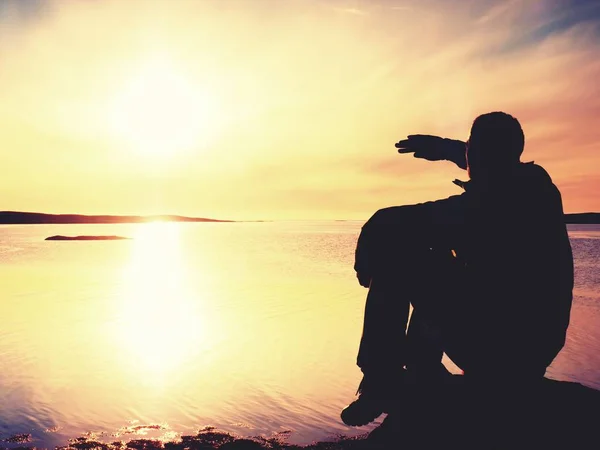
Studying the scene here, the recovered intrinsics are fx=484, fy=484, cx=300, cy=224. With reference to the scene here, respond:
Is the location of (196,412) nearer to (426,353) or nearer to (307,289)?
(426,353)

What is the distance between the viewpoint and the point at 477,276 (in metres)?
3.60

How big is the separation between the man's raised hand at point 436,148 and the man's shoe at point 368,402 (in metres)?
2.06

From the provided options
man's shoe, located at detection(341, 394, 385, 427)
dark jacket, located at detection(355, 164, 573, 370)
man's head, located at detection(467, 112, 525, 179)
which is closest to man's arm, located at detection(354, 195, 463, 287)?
dark jacket, located at detection(355, 164, 573, 370)

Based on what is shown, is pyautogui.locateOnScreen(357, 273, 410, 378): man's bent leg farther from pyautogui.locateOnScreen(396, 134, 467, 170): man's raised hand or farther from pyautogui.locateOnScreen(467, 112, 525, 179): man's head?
pyautogui.locateOnScreen(396, 134, 467, 170): man's raised hand

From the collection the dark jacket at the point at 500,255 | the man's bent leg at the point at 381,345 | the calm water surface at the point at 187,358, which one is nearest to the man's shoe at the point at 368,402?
the man's bent leg at the point at 381,345

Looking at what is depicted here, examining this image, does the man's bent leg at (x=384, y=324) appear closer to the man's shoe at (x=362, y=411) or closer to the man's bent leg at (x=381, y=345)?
the man's bent leg at (x=381, y=345)

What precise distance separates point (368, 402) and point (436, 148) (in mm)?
2343

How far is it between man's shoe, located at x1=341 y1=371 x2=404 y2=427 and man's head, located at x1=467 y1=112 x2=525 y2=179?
1.82m

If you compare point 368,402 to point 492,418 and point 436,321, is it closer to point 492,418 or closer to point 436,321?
point 436,321

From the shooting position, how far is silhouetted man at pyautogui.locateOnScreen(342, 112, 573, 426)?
3.47 meters

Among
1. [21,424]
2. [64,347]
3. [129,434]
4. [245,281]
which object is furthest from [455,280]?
[245,281]

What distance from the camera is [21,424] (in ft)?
30.5

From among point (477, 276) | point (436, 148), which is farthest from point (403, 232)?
point (436, 148)

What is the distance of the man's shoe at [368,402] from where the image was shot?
3.78m
